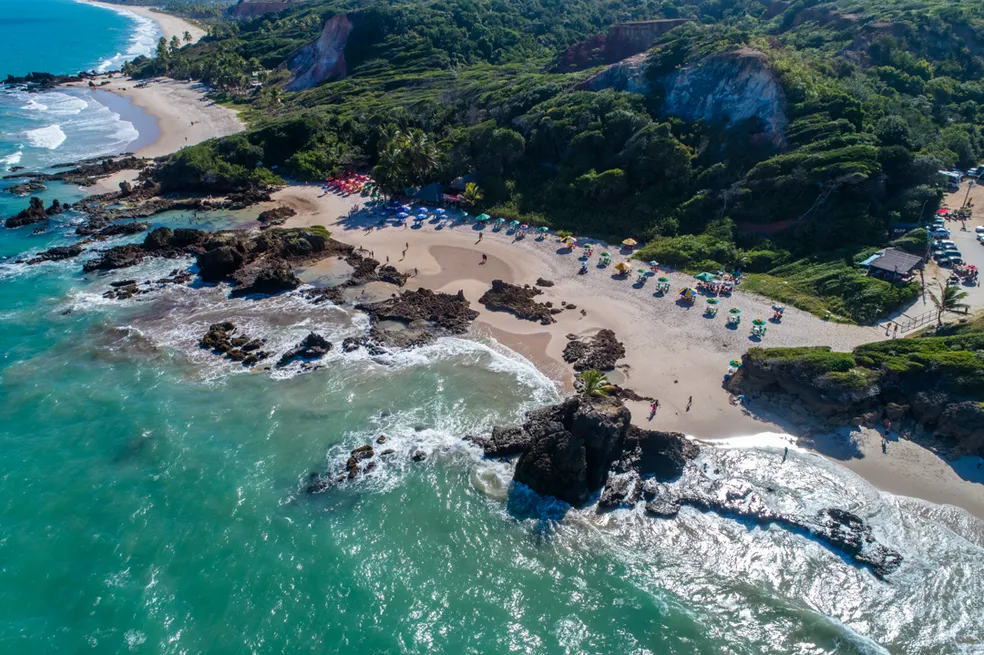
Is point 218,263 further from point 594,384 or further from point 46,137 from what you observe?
point 46,137

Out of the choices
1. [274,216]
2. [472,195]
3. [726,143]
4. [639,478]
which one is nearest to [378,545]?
[639,478]

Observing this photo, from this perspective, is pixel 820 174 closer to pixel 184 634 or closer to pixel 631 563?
pixel 631 563

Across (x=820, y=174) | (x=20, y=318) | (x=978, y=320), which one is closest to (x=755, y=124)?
(x=820, y=174)

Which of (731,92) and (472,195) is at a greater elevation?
(731,92)

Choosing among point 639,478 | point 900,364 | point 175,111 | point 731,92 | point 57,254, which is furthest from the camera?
point 175,111

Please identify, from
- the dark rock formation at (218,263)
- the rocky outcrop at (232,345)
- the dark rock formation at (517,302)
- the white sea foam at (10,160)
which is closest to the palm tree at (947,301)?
the dark rock formation at (517,302)

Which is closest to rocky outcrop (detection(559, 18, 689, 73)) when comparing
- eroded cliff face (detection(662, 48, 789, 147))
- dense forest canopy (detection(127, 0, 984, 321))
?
dense forest canopy (detection(127, 0, 984, 321))
